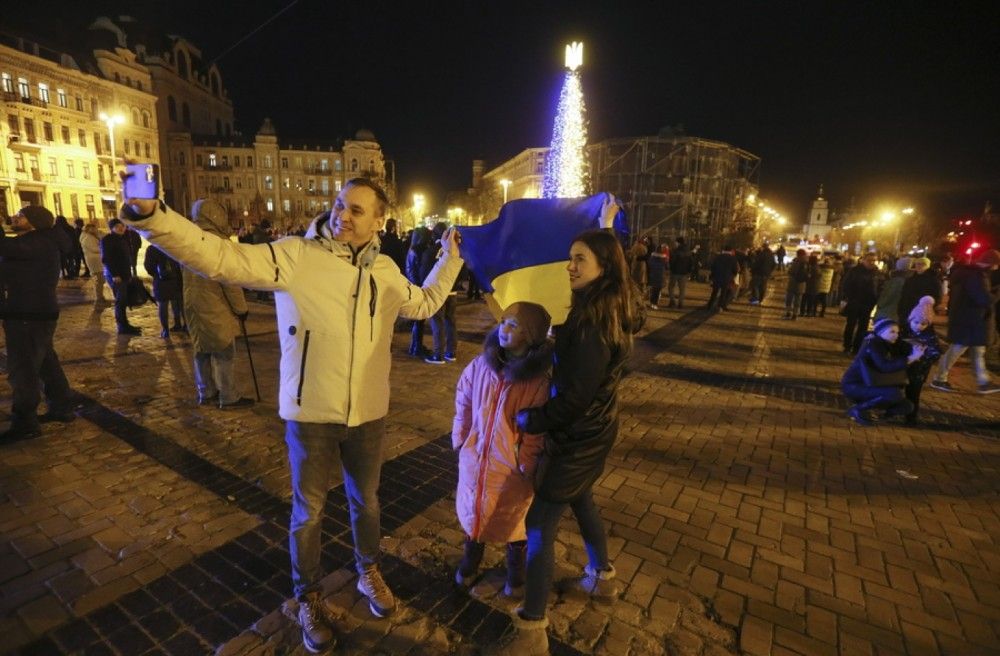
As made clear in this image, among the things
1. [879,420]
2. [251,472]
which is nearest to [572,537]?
[251,472]

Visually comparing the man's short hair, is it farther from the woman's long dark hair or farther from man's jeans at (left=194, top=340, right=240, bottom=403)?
man's jeans at (left=194, top=340, right=240, bottom=403)

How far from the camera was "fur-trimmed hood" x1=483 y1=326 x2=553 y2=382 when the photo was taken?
A: 2.68 meters

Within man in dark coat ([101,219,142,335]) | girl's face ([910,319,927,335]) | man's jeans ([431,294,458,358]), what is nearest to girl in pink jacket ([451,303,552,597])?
man's jeans ([431,294,458,358])

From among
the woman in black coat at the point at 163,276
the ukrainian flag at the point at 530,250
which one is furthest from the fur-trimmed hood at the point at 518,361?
the woman in black coat at the point at 163,276

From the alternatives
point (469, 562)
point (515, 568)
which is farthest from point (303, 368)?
point (515, 568)

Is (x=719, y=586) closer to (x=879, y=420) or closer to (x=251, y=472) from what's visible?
(x=251, y=472)

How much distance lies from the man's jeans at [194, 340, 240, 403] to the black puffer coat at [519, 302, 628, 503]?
4.54m

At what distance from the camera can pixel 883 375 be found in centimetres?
639

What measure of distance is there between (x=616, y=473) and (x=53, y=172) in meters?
62.3

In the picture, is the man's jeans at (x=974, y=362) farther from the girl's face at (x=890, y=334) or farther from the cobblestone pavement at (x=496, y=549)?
the girl's face at (x=890, y=334)

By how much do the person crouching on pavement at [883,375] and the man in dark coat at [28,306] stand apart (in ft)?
29.8

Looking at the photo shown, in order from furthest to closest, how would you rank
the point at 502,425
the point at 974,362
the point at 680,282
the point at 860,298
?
the point at 680,282 < the point at 860,298 < the point at 974,362 < the point at 502,425

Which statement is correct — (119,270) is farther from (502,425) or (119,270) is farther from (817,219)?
(817,219)

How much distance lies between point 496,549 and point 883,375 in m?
5.68
